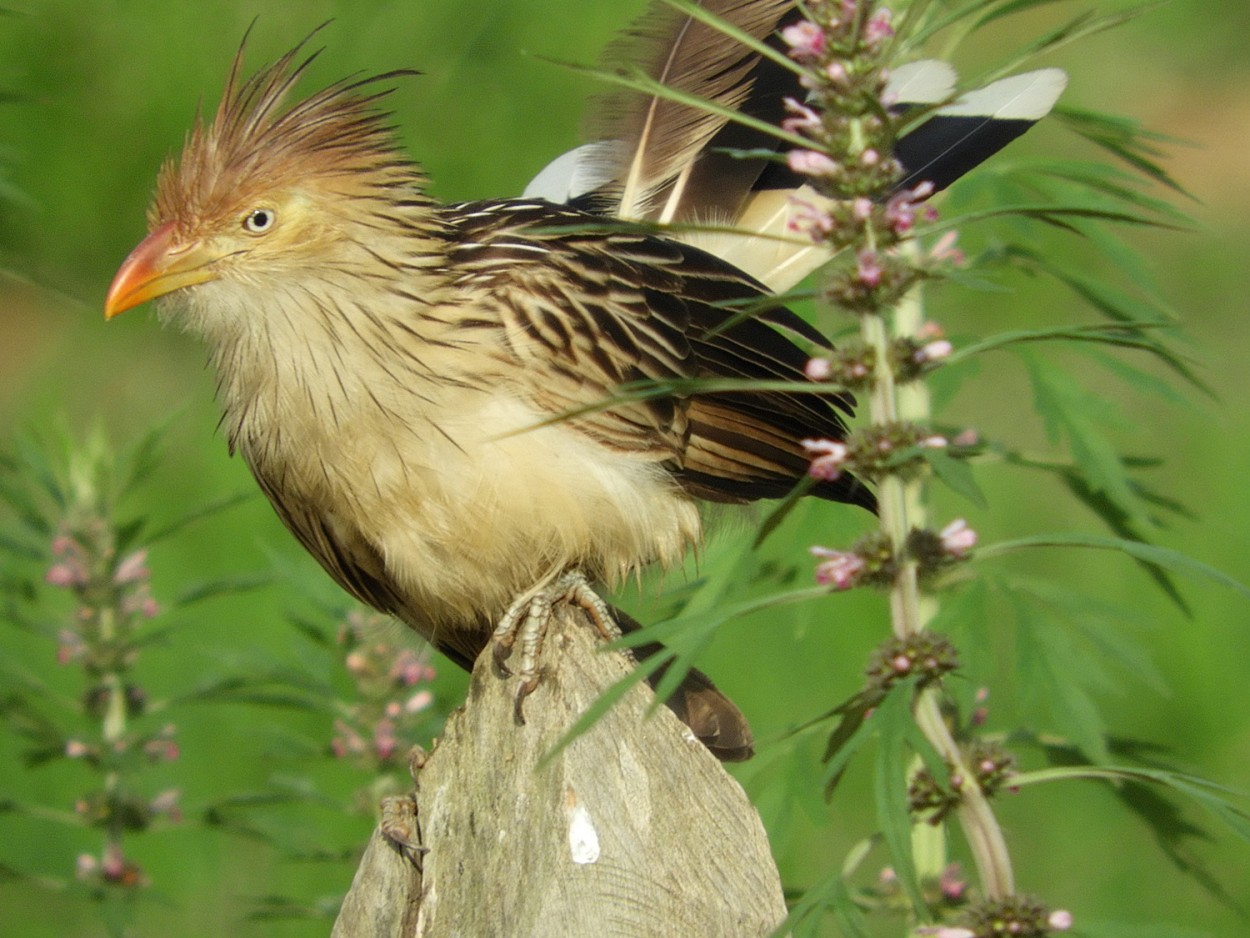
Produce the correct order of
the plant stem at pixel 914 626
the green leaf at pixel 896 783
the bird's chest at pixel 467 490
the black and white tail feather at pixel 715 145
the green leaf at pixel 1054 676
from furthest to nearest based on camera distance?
the black and white tail feather at pixel 715 145 → the bird's chest at pixel 467 490 → the green leaf at pixel 1054 676 → the plant stem at pixel 914 626 → the green leaf at pixel 896 783

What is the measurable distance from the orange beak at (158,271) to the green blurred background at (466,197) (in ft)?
0.71

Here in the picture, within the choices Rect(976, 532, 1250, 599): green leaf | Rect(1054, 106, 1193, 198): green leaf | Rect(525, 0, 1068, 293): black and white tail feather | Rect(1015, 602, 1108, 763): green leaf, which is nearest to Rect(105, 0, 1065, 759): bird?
Rect(525, 0, 1068, 293): black and white tail feather

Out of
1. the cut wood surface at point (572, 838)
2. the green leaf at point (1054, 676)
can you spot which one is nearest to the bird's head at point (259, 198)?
the cut wood surface at point (572, 838)

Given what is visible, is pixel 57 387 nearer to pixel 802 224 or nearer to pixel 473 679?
pixel 473 679

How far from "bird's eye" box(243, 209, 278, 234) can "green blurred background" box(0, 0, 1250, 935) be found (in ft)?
1.25

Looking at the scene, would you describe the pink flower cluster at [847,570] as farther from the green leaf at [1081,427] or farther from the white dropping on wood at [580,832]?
the green leaf at [1081,427]

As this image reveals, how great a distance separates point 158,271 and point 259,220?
0.20m

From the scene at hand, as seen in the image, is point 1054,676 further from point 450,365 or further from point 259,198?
point 259,198

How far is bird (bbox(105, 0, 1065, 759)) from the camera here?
2799 mm

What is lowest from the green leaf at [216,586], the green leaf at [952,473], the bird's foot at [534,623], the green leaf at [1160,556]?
the green leaf at [1160,556]

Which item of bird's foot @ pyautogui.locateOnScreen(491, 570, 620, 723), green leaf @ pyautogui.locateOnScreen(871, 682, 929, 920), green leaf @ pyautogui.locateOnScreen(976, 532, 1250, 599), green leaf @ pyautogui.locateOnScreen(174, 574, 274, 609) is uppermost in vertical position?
green leaf @ pyautogui.locateOnScreen(174, 574, 274, 609)

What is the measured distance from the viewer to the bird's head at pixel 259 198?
2.95 m

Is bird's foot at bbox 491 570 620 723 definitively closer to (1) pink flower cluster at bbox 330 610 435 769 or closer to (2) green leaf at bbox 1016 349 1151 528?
(1) pink flower cluster at bbox 330 610 435 769

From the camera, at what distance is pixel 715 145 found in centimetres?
344
